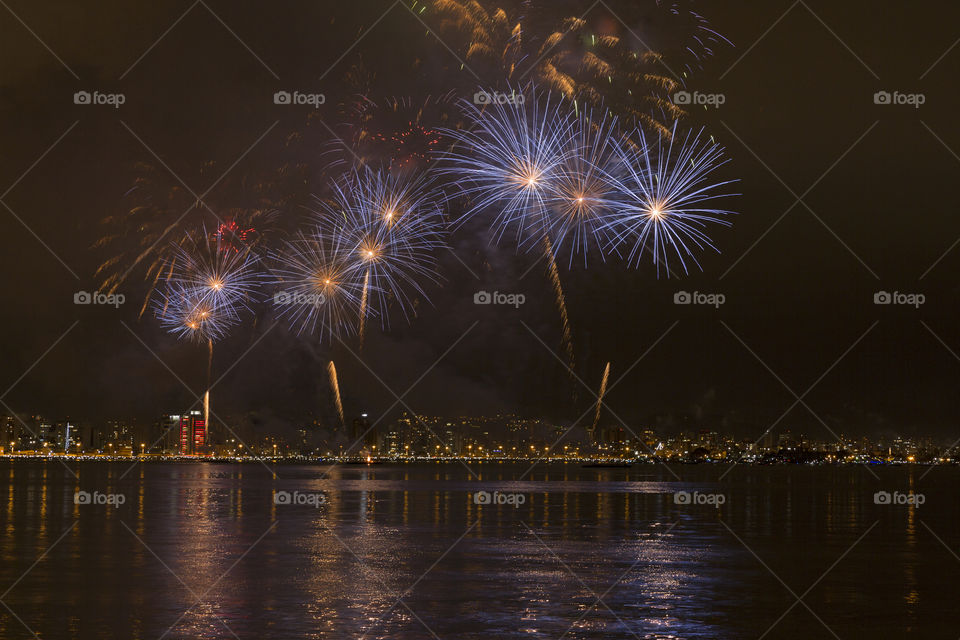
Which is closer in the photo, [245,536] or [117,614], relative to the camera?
[117,614]

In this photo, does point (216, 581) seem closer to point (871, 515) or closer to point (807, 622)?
point (807, 622)

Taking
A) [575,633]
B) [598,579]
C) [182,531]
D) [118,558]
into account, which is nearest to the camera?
[575,633]

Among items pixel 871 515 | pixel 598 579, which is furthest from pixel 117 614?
pixel 871 515

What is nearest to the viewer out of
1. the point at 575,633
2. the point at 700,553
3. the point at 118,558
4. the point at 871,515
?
the point at 575,633

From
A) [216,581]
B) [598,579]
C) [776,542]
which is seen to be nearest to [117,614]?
[216,581]

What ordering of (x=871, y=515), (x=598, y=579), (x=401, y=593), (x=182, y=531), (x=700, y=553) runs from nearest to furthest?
(x=401, y=593) → (x=598, y=579) → (x=700, y=553) → (x=182, y=531) → (x=871, y=515)

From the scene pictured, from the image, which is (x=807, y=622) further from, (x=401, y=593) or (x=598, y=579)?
(x=401, y=593)
